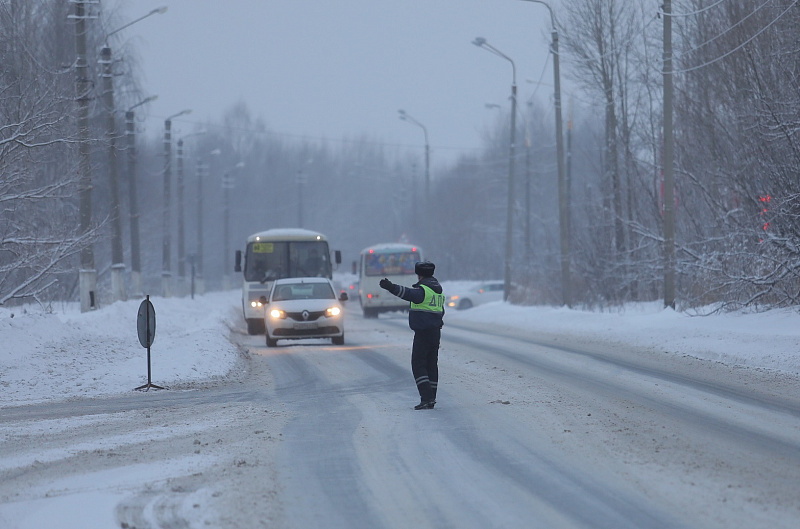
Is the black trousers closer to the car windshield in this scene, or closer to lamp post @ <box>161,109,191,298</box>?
the car windshield

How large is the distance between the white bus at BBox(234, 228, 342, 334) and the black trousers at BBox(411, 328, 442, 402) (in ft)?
64.8

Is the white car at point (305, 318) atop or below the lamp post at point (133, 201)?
below

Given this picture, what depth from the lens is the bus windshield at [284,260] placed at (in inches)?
1278

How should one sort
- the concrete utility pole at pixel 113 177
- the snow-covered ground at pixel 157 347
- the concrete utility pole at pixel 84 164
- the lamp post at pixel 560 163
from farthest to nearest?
1. the lamp post at pixel 560 163
2. the concrete utility pole at pixel 113 177
3. the concrete utility pole at pixel 84 164
4. the snow-covered ground at pixel 157 347

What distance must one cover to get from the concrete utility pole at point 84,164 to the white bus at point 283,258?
647 centimetres

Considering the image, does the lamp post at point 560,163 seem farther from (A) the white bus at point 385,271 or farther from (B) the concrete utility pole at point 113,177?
(B) the concrete utility pole at point 113,177

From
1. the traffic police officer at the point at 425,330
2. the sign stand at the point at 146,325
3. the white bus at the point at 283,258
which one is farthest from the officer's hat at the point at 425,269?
the white bus at the point at 283,258

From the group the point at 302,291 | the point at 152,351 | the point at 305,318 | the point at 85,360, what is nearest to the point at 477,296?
the point at 302,291

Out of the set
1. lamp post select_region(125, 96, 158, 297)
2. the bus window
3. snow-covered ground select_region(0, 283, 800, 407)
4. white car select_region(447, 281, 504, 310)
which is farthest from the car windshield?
white car select_region(447, 281, 504, 310)

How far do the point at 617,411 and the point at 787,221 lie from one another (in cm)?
1057

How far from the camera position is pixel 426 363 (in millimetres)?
12648

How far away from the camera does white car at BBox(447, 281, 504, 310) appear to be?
163ft

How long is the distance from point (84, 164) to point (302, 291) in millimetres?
6180

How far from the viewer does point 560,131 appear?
1303 inches
